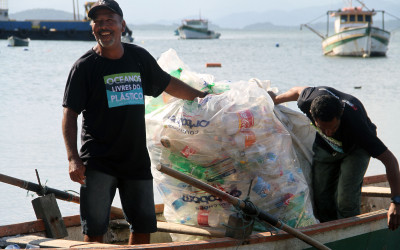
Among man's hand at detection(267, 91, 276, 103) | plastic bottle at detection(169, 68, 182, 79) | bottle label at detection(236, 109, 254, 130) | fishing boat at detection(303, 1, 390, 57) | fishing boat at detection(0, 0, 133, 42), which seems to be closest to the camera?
bottle label at detection(236, 109, 254, 130)

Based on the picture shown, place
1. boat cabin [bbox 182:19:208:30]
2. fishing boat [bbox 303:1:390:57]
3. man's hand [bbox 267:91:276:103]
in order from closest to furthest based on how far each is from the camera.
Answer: man's hand [bbox 267:91:276:103] < fishing boat [bbox 303:1:390:57] < boat cabin [bbox 182:19:208:30]

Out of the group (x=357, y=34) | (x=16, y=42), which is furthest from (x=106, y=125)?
(x=16, y=42)

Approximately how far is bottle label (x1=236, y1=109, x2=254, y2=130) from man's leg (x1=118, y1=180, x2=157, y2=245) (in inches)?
30.3

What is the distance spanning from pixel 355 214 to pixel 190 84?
4.86ft

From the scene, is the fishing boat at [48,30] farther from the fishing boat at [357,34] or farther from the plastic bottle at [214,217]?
the plastic bottle at [214,217]

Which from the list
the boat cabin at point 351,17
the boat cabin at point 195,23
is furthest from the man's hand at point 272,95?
the boat cabin at point 195,23

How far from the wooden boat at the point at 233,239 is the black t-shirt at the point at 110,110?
46cm

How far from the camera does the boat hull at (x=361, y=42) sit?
3369 centimetres

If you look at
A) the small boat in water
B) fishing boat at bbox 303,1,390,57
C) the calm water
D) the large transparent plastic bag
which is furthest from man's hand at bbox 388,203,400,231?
the small boat in water

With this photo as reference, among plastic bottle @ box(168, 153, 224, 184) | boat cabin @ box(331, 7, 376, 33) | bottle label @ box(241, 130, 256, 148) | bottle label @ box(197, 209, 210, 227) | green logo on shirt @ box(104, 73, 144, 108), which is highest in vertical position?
green logo on shirt @ box(104, 73, 144, 108)

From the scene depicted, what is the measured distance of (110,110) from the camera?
3.47m

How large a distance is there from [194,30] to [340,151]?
71.6 m

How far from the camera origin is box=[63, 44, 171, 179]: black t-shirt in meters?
3.45

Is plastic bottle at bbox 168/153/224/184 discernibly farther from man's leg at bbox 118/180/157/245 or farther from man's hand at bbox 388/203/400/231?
man's hand at bbox 388/203/400/231
